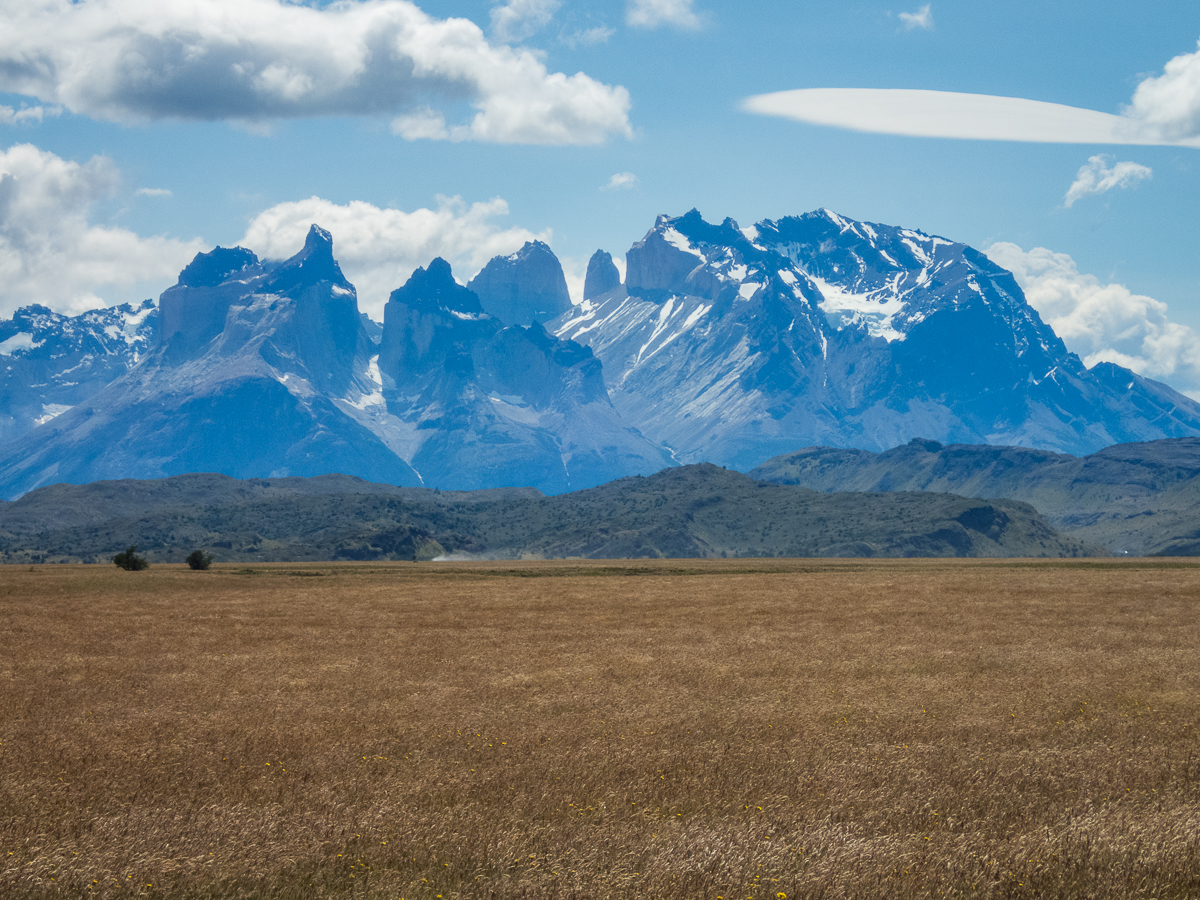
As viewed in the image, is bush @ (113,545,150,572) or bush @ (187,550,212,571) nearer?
bush @ (113,545,150,572)

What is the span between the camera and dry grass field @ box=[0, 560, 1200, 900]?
16297mm

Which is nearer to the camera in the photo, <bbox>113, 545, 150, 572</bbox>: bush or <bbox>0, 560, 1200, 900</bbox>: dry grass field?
<bbox>0, 560, 1200, 900</bbox>: dry grass field

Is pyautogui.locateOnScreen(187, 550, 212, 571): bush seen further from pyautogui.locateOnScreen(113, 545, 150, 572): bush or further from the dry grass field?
the dry grass field

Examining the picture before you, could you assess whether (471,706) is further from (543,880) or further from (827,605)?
(827,605)

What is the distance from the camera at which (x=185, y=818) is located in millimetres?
18438

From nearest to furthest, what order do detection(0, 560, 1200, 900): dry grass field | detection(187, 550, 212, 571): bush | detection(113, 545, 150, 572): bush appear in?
detection(0, 560, 1200, 900): dry grass field
detection(113, 545, 150, 572): bush
detection(187, 550, 212, 571): bush

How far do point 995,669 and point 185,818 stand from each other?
27.2m

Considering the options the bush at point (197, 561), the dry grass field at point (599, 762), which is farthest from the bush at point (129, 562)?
the dry grass field at point (599, 762)

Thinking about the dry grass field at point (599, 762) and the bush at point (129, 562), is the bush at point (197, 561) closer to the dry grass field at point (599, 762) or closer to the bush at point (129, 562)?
the bush at point (129, 562)

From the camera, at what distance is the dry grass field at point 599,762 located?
53.5 feet

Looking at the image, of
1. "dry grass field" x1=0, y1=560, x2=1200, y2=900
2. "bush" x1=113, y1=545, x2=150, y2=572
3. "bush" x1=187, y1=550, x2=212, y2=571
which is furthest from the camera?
"bush" x1=187, y1=550, x2=212, y2=571

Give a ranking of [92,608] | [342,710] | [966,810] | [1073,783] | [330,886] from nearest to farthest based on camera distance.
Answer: [330,886] → [966,810] → [1073,783] → [342,710] → [92,608]

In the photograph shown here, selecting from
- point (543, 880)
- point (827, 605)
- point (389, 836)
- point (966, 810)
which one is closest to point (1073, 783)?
point (966, 810)

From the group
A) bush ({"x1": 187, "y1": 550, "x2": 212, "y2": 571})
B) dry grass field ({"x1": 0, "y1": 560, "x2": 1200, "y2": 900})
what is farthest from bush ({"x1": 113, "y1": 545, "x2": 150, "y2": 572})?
dry grass field ({"x1": 0, "y1": 560, "x2": 1200, "y2": 900})
